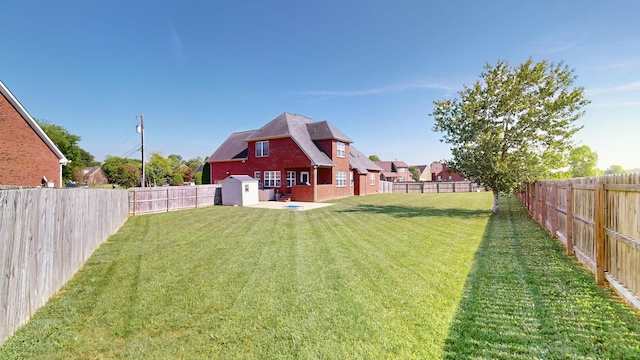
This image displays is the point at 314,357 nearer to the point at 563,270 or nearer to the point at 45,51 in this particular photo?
the point at 563,270

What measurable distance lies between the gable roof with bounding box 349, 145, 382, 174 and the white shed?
1147 centimetres

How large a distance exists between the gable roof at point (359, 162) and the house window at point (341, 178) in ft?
5.89

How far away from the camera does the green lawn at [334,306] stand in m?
2.95

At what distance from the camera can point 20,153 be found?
1563 cm

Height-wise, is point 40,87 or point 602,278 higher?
point 40,87

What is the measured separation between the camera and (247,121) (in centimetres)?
3347

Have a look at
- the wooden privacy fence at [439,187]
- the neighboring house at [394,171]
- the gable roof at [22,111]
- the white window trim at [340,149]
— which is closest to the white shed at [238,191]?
the white window trim at [340,149]

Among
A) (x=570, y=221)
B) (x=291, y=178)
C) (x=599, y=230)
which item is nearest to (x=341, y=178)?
(x=291, y=178)

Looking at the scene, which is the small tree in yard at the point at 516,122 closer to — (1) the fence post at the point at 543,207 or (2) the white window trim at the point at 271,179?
(1) the fence post at the point at 543,207

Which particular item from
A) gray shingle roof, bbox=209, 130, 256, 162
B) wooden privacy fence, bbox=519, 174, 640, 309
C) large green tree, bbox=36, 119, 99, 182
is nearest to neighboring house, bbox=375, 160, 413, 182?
gray shingle roof, bbox=209, 130, 256, 162

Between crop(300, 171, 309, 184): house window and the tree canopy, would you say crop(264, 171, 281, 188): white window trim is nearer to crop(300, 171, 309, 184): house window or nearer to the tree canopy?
crop(300, 171, 309, 184): house window

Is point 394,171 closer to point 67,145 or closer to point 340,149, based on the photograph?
point 340,149

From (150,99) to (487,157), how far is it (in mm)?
27325

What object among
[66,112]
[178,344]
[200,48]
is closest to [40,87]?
[66,112]
